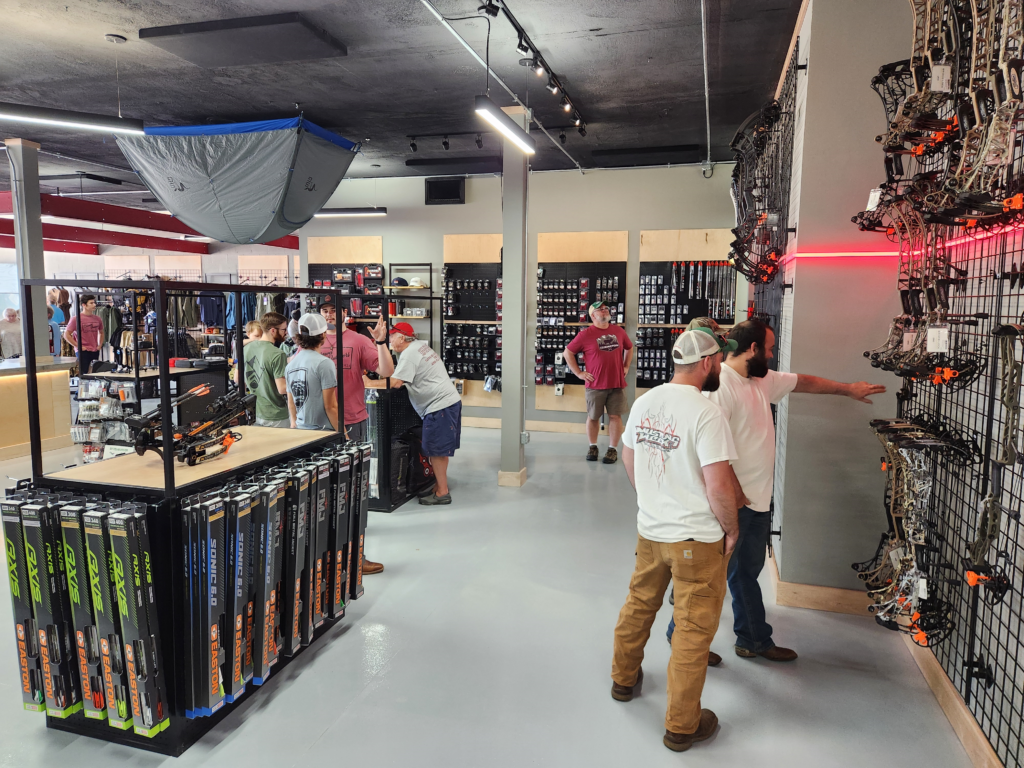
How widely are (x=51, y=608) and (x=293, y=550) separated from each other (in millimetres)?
908

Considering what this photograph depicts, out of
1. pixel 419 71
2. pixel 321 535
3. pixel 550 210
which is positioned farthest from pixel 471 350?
pixel 321 535

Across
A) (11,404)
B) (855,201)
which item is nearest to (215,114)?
(11,404)

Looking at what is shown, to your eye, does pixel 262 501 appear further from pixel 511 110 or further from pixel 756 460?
pixel 511 110

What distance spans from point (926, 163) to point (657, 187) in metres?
5.68

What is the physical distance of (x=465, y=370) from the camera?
9375 mm

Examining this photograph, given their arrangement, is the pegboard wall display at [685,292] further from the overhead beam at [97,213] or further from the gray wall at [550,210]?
the overhead beam at [97,213]

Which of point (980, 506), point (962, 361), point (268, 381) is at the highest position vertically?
point (962, 361)

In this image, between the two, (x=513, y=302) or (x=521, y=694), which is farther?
(x=513, y=302)

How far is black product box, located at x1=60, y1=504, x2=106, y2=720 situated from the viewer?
238cm

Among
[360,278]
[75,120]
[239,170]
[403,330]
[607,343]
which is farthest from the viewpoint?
[360,278]

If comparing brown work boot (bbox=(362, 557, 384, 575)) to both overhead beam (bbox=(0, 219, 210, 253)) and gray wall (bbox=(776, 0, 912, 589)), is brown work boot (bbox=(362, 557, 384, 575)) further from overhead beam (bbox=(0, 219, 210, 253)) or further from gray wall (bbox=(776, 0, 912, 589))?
overhead beam (bbox=(0, 219, 210, 253))

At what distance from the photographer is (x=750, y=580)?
309 cm

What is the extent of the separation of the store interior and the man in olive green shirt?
4 centimetres

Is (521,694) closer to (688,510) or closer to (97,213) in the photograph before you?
(688,510)
